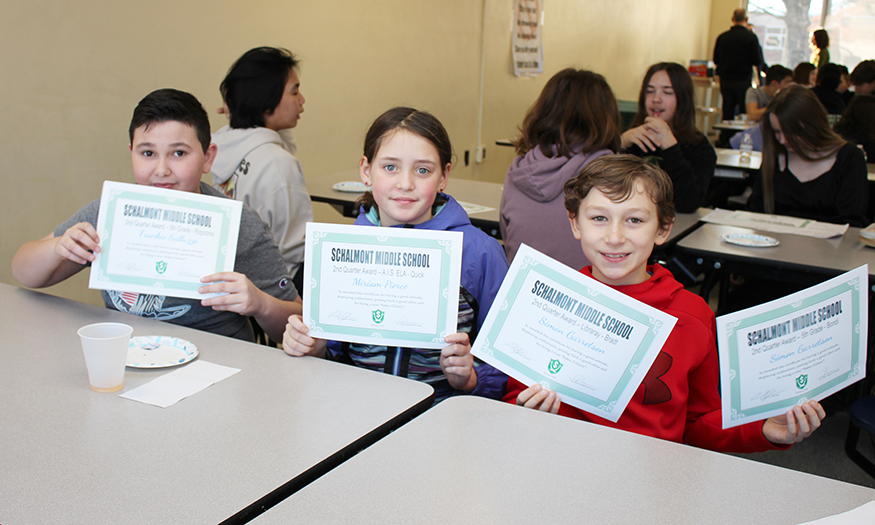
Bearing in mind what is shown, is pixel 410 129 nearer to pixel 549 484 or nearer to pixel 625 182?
pixel 625 182

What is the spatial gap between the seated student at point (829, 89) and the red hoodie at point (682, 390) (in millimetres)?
5629

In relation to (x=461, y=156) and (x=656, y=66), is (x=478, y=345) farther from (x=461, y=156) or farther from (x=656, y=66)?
(x=461, y=156)

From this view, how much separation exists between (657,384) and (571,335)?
1.07ft

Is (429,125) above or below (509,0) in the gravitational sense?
below

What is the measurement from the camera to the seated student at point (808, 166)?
3.25 metres

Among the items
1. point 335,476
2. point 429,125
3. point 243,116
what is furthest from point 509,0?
point 335,476

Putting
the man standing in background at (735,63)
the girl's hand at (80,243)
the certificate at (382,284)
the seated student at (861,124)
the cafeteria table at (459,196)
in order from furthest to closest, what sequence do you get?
the man standing in background at (735,63) → the seated student at (861,124) → the cafeteria table at (459,196) → the girl's hand at (80,243) → the certificate at (382,284)

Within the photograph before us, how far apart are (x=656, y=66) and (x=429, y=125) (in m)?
2.34

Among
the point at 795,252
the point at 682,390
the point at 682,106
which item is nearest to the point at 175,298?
the point at 682,390

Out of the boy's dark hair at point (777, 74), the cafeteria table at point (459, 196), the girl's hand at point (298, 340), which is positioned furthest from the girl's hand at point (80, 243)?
the boy's dark hair at point (777, 74)

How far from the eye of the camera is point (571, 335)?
125cm

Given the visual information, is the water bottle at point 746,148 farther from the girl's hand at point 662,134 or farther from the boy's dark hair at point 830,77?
the girl's hand at point 662,134

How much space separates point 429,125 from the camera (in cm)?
168
